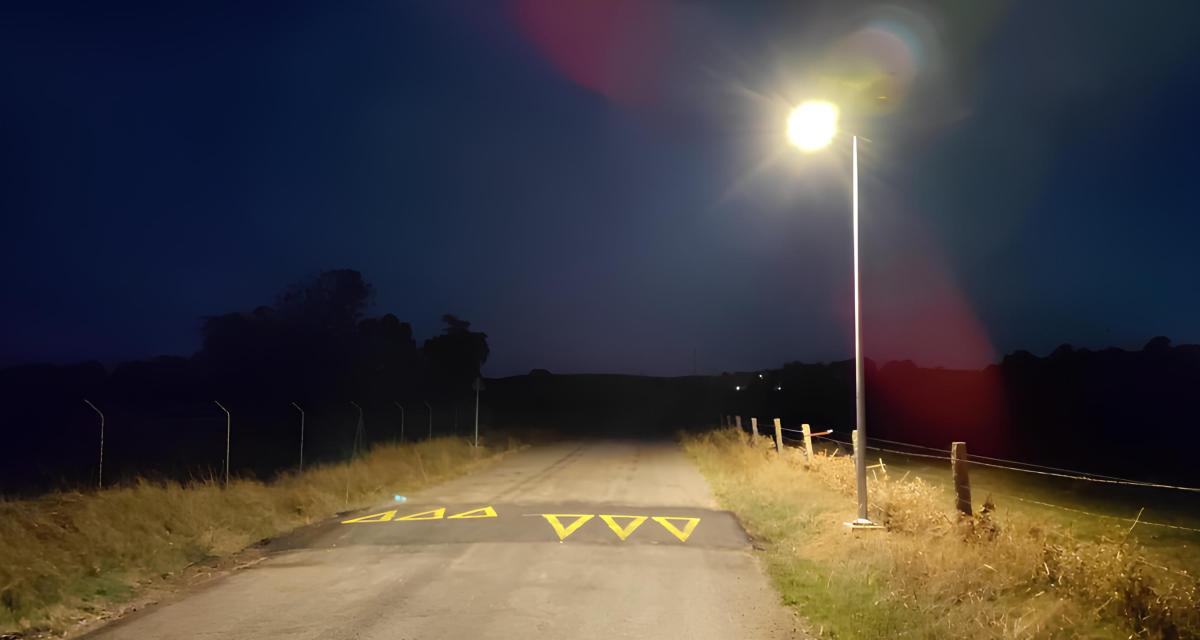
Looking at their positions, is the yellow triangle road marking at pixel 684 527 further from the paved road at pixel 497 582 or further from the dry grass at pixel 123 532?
the dry grass at pixel 123 532

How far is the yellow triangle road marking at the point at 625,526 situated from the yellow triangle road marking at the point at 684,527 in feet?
1.09

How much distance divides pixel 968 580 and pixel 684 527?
20.0 ft

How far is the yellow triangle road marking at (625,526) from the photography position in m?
12.5

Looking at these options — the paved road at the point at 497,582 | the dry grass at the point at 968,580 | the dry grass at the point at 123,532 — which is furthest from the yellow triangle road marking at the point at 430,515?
the dry grass at the point at 968,580

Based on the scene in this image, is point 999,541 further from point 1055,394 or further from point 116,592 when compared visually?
point 1055,394

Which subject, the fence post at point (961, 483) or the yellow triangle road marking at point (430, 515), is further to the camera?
the yellow triangle road marking at point (430, 515)

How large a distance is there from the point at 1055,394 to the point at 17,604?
2783 inches

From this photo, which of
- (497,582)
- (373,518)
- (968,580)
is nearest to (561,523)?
(373,518)

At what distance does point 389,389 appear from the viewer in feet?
183

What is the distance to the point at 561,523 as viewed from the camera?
44.7 ft

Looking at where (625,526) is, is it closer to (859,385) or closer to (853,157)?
(859,385)

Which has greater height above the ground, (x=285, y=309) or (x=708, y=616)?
(x=285, y=309)

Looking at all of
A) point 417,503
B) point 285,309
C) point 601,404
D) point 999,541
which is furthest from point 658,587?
point 601,404

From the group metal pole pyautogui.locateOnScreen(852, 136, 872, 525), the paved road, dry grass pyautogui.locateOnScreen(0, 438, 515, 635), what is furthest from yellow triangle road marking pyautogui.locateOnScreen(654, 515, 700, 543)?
dry grass pyautogui.locateOnScreen(0, 438, 515, 635)
